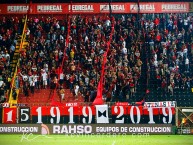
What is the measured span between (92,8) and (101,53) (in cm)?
602

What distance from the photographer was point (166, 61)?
2662 cm

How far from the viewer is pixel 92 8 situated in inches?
1254

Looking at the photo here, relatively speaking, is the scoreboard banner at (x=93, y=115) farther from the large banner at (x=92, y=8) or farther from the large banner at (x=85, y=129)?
the large banner at (x=92, y=8)

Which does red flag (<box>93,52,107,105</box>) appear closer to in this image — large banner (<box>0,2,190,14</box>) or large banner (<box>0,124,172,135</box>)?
large banner (<box>0,124,172,135</box>)

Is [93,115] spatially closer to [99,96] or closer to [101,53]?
[99,96]

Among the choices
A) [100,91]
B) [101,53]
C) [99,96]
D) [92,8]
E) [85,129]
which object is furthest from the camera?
[92,8]

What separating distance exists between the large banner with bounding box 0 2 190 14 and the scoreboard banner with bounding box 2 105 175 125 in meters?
12.3

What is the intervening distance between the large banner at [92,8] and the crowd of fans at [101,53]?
0.78 m

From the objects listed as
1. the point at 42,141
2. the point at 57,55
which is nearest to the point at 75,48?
the point at 57,55

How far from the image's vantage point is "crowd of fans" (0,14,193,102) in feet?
83.4

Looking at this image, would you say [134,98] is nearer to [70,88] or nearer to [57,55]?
[70,88]

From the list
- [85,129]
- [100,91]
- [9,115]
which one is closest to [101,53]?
[100,91]

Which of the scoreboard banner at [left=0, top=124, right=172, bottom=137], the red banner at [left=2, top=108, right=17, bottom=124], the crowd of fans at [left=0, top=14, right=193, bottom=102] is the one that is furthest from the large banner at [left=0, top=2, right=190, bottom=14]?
the scoreboard banner at [left=0, top=124, right=172, bottom=137]

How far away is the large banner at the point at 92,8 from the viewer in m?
31.5
